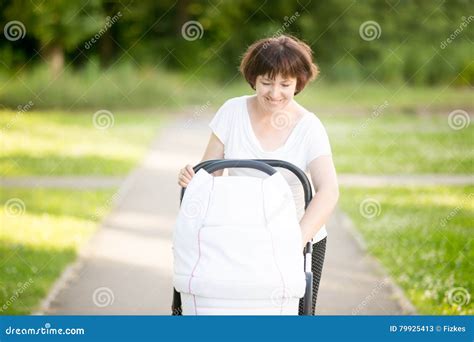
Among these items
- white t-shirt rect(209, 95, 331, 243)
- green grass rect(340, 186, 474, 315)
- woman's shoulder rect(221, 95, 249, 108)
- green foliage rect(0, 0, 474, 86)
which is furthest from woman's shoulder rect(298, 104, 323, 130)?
green foliage rect(0, 0, 474, 86)

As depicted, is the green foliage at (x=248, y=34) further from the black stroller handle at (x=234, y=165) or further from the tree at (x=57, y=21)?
the black stroller handle at (x=234, y=165)

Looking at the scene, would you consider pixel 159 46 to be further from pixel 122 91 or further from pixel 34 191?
pixel 34 191

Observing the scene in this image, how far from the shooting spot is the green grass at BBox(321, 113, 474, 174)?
11766 mm

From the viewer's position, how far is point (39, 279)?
6.25m


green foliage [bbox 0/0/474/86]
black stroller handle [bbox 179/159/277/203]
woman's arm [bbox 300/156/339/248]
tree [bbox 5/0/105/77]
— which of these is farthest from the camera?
green foliage [bbox 0/0/474/86]

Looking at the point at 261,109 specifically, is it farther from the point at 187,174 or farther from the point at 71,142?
the point at 71,142

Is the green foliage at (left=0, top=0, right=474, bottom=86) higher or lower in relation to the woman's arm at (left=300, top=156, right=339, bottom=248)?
higher

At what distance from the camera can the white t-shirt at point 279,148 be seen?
3.53 metres

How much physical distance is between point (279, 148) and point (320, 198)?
0.29m

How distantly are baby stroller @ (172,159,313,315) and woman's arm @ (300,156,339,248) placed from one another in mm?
232

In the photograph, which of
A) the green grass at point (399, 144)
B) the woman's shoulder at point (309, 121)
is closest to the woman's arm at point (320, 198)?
the woman's shoulder at point (309, 121)

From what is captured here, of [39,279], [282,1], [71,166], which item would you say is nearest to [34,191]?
[71,166]

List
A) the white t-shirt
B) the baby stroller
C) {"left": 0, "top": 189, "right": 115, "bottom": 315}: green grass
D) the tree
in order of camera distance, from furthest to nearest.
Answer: the tree, {"left": 0, "top": 189, "right": 115, "bottom": 315}: green grass, the white t-shirt, the baby stroller

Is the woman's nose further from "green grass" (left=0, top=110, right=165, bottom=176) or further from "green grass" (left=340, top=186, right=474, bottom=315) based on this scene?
"green grass" (left=0, top=110, right=165, bottom=176)
